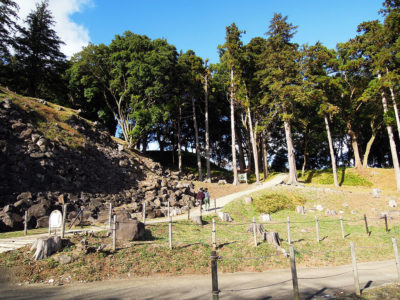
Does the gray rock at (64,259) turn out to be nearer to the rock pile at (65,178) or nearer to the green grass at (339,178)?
the rock pile at (65,178)

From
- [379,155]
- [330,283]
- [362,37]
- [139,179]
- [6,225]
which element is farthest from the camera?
[379,155]

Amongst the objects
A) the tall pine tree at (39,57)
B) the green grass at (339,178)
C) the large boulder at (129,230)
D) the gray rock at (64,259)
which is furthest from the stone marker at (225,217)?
the tall pine tree at (39,57)

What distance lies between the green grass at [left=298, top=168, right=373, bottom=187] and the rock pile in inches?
674

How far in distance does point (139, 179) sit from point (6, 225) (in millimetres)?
11913

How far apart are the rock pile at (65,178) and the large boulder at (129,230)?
4.89 meters

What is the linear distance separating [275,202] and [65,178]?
16.2 m

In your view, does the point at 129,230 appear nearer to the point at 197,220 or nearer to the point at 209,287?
the point at 209,287

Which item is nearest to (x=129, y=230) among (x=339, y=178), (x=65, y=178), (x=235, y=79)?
(x=65, y=178)

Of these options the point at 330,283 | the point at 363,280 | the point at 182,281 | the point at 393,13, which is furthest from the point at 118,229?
the point at 393,13

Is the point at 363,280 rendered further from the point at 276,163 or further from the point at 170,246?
the point at 276,163

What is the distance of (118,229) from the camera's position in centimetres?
1027

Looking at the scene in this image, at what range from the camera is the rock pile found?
48.5 ft

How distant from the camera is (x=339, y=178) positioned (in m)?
30.6

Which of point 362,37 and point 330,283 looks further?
point 362,37
